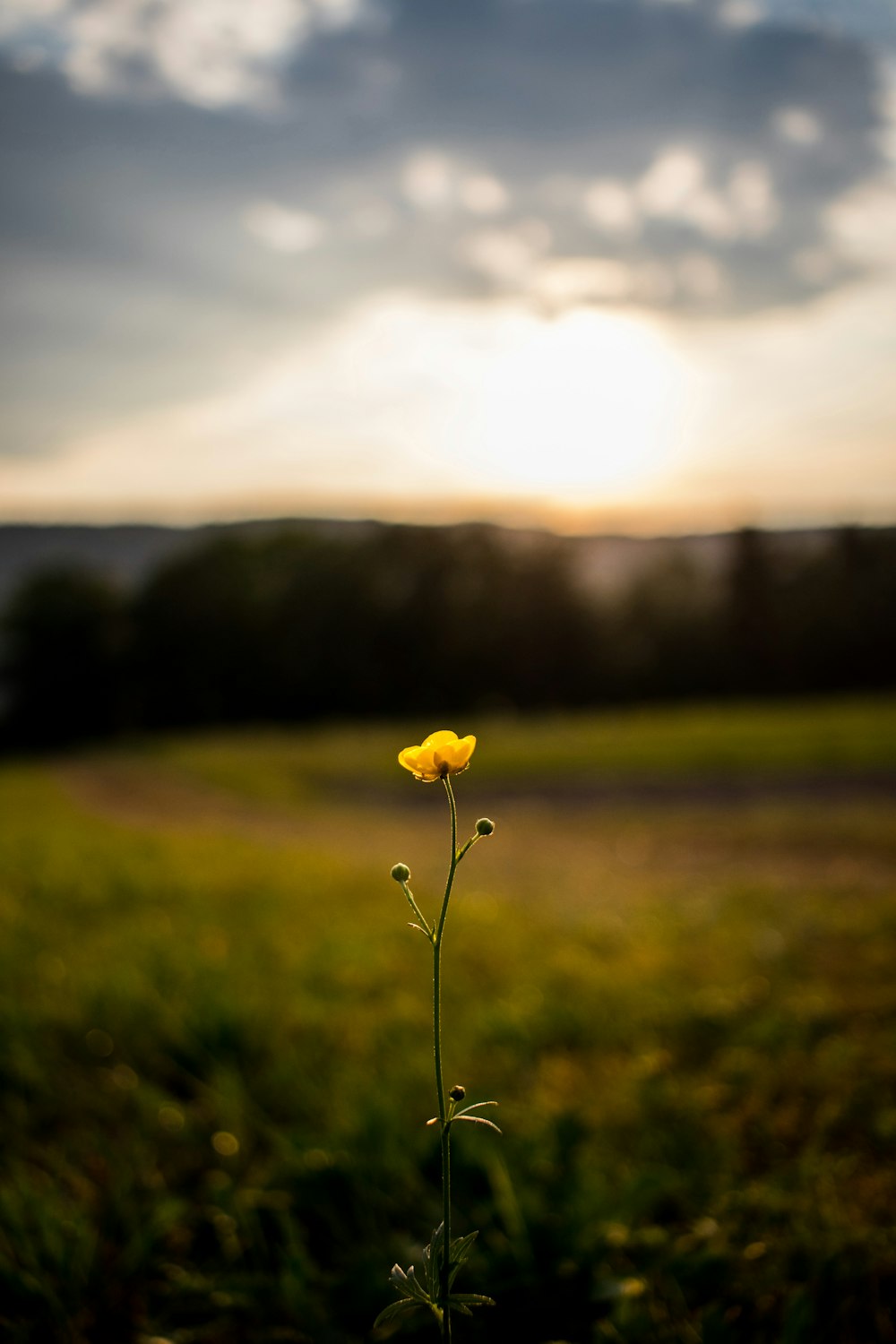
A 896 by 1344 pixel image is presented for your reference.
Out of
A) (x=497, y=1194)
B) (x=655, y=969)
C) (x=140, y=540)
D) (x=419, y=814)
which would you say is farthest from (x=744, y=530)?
(x=140, y=540)

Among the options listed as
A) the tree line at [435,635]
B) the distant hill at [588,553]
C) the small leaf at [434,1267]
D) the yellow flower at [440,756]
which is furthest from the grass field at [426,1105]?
the distant hill at [588,553]

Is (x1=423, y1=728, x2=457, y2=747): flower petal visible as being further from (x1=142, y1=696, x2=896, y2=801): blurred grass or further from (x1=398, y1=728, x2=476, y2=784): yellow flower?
(x1=142, y1=696, x2=896, y2=801): blurred grass

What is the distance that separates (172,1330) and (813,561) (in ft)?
93.6

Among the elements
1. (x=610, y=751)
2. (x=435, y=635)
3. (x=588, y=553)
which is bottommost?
(x=610, y=751)

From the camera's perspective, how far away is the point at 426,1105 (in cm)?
254

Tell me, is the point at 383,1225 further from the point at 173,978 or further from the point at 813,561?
the point at 813,561

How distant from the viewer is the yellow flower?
885 millimetres

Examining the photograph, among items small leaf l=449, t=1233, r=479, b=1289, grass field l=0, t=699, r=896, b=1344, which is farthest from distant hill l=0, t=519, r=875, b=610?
small leaf l=449, t=1233, r=479, b=1289

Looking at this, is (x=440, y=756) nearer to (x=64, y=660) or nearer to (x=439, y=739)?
(x=439, y=739)

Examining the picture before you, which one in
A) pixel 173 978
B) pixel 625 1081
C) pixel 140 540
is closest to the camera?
pixel 625 1081

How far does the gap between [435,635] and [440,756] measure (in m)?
26.8

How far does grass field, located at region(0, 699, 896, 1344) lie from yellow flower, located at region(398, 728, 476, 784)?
1195 mm

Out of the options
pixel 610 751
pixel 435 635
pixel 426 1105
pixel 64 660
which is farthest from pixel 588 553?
pixel 426 1105

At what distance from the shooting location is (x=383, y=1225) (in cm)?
202
